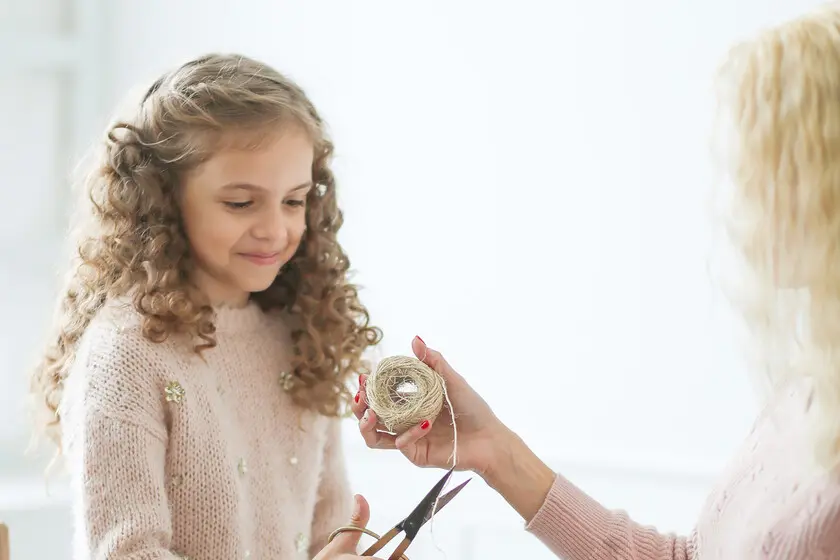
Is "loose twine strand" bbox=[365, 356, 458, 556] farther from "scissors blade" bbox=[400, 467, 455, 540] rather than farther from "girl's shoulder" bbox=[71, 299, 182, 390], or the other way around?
"girl's shoulder" bbox=[71, 299, 182, 390]

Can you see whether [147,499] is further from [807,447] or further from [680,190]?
[680,190]

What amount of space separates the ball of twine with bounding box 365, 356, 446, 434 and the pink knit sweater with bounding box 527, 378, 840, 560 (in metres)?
0.25

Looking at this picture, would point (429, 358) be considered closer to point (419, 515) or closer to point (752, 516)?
point (419, 515)

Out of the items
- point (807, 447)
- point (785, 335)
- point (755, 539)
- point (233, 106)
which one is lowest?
point (755, 539)

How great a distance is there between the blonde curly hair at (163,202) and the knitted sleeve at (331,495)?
93mm

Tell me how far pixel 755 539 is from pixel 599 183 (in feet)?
4.43

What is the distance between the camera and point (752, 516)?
120 cm

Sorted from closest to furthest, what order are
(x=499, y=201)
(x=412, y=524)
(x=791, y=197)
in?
(x=791, y=197) < (x=412, y=524) < (x=499, y=201)

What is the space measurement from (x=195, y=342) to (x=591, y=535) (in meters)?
0.64

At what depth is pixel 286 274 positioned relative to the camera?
5.83 feet

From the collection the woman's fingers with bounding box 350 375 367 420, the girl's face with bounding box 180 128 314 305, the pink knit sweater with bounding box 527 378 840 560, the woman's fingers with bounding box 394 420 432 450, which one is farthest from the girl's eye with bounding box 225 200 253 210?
the pink knit sweater with bounding box 527 378 840 560

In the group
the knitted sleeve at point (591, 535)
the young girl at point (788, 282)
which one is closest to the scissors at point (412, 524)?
the knitted sleeve at point (591, 535)

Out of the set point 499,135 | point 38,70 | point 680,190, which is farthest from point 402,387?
point 38,70

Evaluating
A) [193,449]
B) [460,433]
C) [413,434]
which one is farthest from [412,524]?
[193,449]
